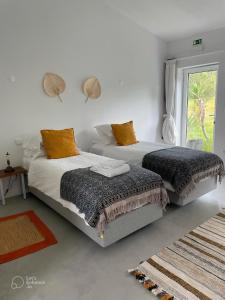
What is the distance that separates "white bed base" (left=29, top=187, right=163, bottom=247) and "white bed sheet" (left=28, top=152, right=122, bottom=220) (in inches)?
5.8

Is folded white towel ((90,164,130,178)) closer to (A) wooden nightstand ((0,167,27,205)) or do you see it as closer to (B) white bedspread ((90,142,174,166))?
(B) white bedspread ((90,142,174,166))

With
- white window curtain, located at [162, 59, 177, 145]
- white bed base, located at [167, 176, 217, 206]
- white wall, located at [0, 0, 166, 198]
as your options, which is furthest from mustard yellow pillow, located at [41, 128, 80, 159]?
white window curtain, located at [162, 59, 177, 145]

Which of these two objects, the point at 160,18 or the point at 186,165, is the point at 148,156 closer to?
the point at 186,165

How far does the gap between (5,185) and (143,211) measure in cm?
206

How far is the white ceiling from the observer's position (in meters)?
3.48

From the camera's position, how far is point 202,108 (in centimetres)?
471

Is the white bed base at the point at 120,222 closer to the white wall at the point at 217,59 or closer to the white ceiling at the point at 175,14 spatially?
the white wall at the point at 217,59

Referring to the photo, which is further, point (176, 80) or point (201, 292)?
point (176, 80)

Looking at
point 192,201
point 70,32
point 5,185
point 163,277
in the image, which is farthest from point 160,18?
point 163,277

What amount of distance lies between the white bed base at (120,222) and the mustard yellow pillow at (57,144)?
73cm

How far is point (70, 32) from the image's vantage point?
3627mm

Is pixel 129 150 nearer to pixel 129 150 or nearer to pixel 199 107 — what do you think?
pixel 129 150

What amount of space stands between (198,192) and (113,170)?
1.33m

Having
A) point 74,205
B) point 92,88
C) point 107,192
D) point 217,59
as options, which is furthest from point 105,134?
point 217,59
